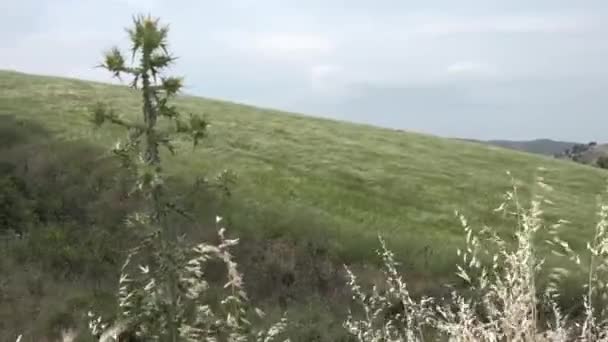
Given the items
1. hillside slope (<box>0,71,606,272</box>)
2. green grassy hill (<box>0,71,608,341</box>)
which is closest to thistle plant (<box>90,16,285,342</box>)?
green grassy hill (<box>0,71,608,341</box>)

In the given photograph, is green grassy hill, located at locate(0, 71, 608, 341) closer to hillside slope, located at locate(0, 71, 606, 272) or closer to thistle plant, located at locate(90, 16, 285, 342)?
hillside slope, located at locate(0, 71, 606, 272)

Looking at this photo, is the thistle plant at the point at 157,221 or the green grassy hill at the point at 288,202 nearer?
the thistle plant at the point at 157,221

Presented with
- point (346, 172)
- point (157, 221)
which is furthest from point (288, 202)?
point (157, 221)

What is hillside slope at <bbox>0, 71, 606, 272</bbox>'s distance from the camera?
59.8ft

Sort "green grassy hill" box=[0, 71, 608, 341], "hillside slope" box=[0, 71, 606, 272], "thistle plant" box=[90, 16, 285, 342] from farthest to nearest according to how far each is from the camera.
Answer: "hillside slope" box=[0, 71, 606, 272] < "green grassy hill" box=[0, 71, 608, 341] < "thistle plant" box=[90, 16, 285, 342]

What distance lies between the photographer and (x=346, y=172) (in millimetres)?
24438

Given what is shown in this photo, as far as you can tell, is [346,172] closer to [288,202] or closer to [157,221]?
[288,202]

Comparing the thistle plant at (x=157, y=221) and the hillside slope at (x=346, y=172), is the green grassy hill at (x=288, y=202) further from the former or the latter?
the thistle plant at (x=157, y=221)

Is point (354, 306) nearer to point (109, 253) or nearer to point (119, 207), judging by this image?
point (109, 253)

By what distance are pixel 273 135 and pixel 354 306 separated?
54.7 feet

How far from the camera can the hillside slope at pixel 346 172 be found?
18.2 m

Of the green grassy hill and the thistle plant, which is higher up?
the thistle plant

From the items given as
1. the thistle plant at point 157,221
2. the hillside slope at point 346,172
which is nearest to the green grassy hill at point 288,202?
the hillside slope at point 346,172

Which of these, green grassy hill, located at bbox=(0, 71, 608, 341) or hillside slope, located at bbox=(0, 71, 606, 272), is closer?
green grassy hill, located at bbox=(0, 71, 608, 341)
